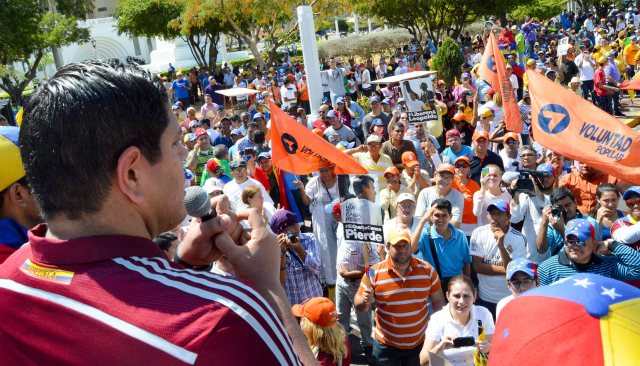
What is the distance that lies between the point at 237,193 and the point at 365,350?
7.94 feet

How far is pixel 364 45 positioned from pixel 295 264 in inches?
1317

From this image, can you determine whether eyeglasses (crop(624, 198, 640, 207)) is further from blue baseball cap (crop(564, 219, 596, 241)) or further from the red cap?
the red cap

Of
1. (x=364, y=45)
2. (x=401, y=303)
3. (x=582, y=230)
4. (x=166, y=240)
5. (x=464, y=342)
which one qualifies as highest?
(x=166, y=240)

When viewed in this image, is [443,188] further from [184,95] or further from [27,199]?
[184,95]

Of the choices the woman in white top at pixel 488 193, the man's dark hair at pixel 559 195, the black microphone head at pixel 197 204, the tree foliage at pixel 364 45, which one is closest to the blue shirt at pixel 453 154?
the woman in white top at pixel 488 193

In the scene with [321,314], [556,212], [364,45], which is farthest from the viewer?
[364,45]

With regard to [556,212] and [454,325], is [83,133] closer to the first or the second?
[454,325]

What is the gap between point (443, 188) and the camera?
266 inches

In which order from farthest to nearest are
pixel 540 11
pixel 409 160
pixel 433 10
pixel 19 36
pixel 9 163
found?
pixel 540 11 < pixel 433 10 < pixel 19 36 < pixel 409 160 < pixel 9 163

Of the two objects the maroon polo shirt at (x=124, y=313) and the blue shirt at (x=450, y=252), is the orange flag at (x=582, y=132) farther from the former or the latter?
the maroon polo shirt at (x=124, y=313)

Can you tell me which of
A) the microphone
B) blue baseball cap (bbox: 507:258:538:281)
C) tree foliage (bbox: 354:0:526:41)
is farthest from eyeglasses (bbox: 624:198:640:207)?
tree foliage (bbox: 354:0:526:41)

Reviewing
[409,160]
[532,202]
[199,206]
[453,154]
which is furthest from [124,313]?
[453,154]

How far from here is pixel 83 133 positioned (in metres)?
1.10

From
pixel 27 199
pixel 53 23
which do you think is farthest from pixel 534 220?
pixel 53 23
